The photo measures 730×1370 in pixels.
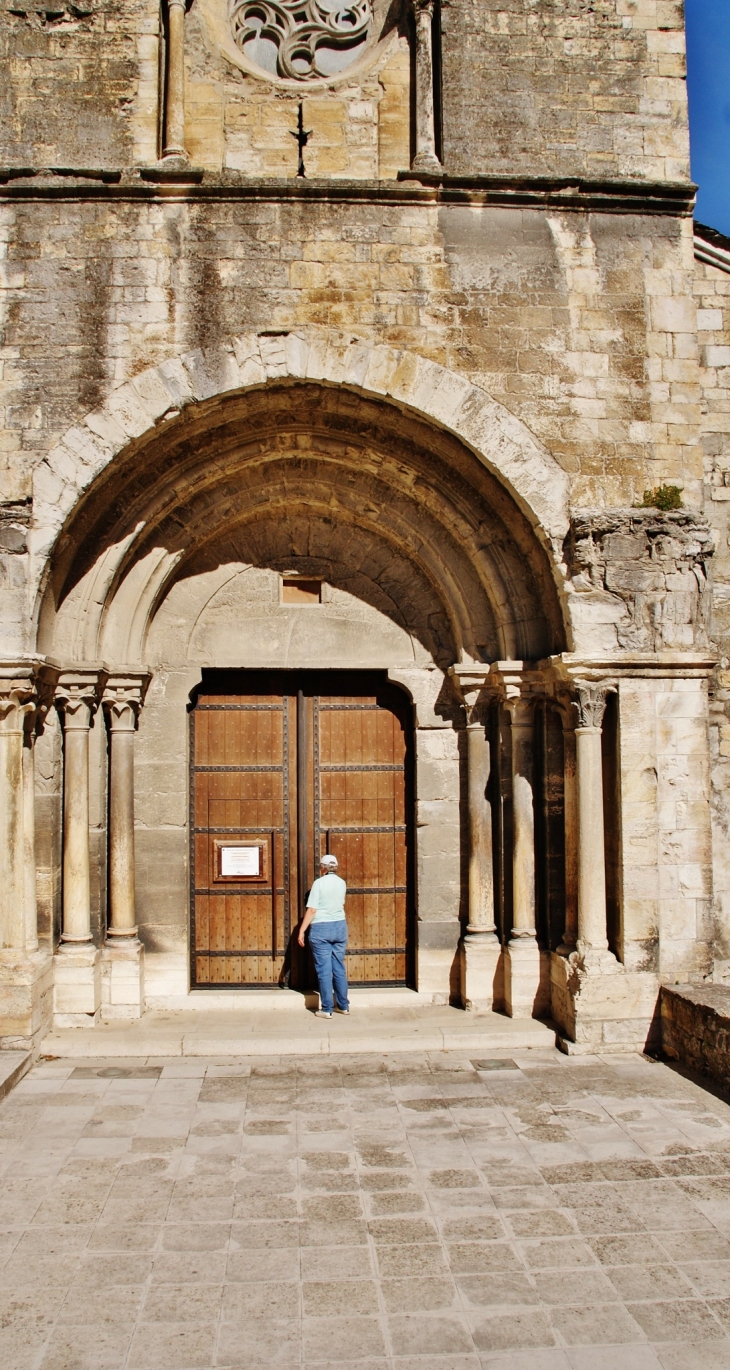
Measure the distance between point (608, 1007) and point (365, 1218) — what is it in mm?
2322

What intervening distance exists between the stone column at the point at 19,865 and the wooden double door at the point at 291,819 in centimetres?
123

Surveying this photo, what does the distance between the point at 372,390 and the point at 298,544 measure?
139 centimetres

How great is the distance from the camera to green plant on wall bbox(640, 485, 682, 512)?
5695 mm

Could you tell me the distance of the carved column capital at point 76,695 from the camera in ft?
19.4

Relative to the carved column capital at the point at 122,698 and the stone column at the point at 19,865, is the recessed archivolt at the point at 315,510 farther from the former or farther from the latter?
the stone column at the point at 19,865

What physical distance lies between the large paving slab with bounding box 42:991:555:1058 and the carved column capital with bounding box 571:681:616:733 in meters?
1.90

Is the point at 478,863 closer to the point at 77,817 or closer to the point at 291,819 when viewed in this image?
the point at 291,819

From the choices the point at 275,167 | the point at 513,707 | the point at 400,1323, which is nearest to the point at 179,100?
the point at 275,167

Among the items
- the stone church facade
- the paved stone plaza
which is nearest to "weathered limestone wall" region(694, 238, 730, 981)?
the stone church facade

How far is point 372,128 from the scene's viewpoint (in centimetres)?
615

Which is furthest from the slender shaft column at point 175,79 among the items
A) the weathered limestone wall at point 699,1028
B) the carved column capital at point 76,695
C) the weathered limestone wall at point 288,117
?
the weathered limestone wall at point 699,1028

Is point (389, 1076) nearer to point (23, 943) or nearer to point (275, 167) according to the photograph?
point (23, 943)

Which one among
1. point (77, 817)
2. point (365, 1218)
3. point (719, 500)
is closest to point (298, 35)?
point (719, 500)

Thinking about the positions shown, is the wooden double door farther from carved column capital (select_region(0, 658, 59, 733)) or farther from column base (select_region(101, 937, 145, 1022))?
carved column capital (select_region(0, 658, 59, 733))
